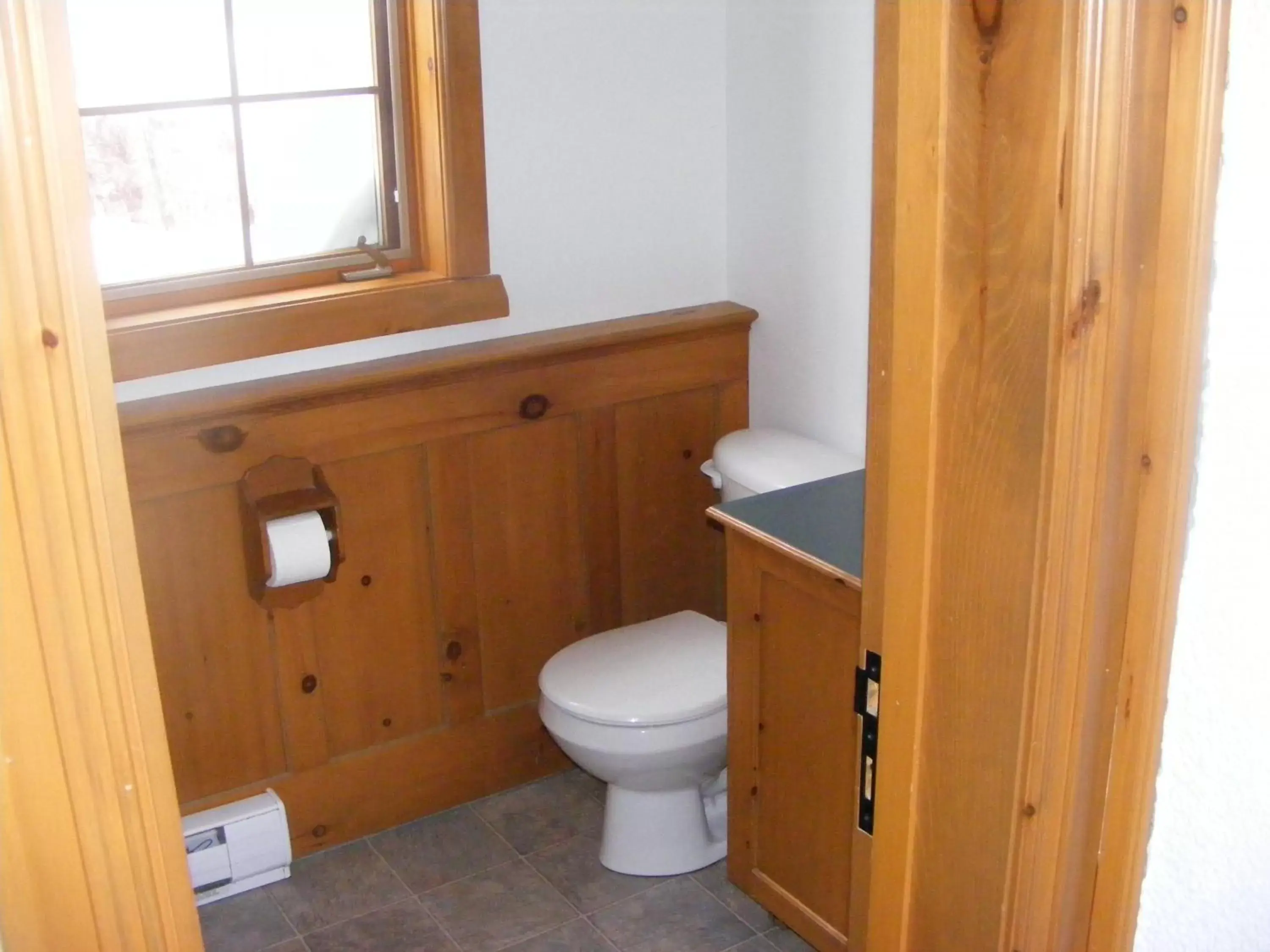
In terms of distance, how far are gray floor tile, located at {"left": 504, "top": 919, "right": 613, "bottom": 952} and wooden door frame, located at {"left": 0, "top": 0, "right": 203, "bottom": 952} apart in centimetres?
168

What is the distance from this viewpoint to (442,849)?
9.09ft

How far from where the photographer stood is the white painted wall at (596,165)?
2.57 m

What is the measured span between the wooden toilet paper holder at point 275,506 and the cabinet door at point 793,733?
727mm

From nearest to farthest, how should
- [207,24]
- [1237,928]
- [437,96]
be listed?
[1237,928] → [207,24] → [437,96]

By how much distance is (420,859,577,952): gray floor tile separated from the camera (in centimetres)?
250

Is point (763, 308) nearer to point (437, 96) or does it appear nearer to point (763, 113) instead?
point (763, 113)

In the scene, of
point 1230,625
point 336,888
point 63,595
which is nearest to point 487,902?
point 336,888

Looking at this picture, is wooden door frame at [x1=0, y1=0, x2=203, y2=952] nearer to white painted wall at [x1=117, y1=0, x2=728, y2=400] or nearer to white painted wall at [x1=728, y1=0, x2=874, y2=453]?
white painted wall at [x1=117, y1=0, x2=728, y2=400]

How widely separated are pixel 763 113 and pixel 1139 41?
1.89m

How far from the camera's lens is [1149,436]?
99 cm

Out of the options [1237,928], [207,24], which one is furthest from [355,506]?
[1237,928]

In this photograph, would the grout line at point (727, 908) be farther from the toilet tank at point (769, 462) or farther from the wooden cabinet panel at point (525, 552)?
the toilet tank at point (769, 462)

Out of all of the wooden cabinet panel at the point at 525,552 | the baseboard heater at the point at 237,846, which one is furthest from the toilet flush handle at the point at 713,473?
the baseboard heater at the point at 237,846

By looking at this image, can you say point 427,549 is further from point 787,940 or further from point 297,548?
point 787,940
